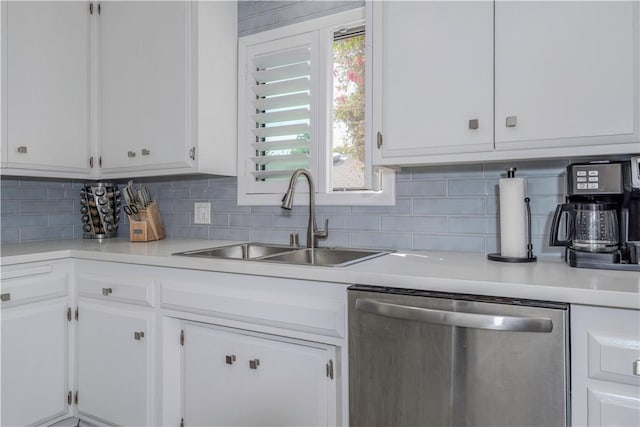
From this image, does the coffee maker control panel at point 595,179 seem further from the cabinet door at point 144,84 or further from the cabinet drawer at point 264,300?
the cabinet door at point 144,84

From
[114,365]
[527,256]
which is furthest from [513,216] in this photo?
[114,365]

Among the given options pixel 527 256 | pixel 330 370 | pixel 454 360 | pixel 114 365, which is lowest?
pixel 114 365

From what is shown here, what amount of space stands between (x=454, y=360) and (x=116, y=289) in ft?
4.78

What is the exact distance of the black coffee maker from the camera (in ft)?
4.13

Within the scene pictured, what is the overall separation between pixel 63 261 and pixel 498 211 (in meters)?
1.98

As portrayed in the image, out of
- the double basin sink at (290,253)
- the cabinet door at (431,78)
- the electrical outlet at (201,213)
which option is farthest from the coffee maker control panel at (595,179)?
the electrical outlet at (201,213)

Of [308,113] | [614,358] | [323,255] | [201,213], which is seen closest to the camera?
[614,358]

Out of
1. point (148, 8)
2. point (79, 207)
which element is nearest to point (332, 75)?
point (148, 8)

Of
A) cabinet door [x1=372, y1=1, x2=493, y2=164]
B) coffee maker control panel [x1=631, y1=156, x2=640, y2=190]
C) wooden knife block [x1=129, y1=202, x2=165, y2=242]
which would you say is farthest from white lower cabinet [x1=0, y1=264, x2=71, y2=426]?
coffee maker control panel [x1=631, y1=156, x2=640, y2=190]

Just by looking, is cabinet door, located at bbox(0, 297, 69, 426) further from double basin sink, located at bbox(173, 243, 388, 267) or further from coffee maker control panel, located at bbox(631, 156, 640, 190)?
coffee maker control panel, located at bbox(631, 156, 640, 190)

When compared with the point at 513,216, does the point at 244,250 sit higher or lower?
lower

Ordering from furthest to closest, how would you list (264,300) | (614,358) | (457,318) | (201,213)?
(201,213) → (264,300) → (457,318) → (614,358)

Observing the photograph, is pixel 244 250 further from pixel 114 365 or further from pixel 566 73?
pixel 566 73

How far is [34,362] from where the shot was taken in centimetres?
186
